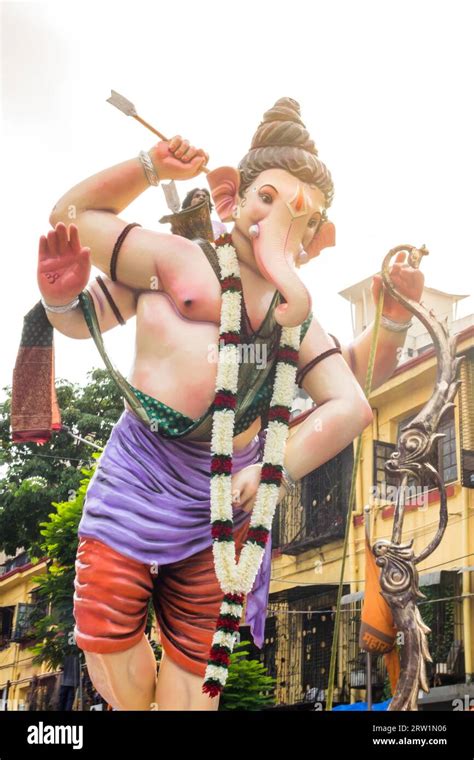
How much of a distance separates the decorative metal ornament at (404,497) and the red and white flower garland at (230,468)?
3.61ft

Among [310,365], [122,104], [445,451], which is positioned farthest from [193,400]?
[445,451]

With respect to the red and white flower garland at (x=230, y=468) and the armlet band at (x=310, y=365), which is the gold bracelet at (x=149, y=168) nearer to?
the red and white flower garland at (x=230, y=468)

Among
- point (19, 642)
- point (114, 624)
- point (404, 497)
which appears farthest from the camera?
point (19, 642)

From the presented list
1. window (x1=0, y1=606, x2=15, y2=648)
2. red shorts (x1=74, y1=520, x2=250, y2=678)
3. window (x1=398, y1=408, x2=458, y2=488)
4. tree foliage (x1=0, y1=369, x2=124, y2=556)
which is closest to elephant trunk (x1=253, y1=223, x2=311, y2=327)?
red shorts (x1=74, y1=520, x2=250, y2=678)

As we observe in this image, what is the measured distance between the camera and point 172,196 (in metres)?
4.25

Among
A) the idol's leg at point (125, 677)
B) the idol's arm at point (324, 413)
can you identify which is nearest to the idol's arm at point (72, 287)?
the idol's arm at point (324, 413)

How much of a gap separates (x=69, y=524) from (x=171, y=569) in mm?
1778

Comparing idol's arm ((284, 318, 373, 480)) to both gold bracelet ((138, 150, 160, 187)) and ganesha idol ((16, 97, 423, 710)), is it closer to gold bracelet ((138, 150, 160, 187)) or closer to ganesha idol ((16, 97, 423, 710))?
ganesha idol ((16, 97, 423, 710))

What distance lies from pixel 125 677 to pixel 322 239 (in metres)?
1.74

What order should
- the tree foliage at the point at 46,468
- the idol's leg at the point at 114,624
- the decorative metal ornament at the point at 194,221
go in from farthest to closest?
the tree foliage at the point at 46,468
the decorative metal ornament at the point at 194,221
the idol's leg at the point at 114,624

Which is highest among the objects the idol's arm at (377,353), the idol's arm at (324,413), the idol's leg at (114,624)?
the idol's arm at (377,353)

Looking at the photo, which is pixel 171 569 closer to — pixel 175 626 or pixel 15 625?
pixel 175 626

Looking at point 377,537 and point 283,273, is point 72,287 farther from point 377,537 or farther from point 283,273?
point 377,537

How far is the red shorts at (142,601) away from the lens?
3.81m
